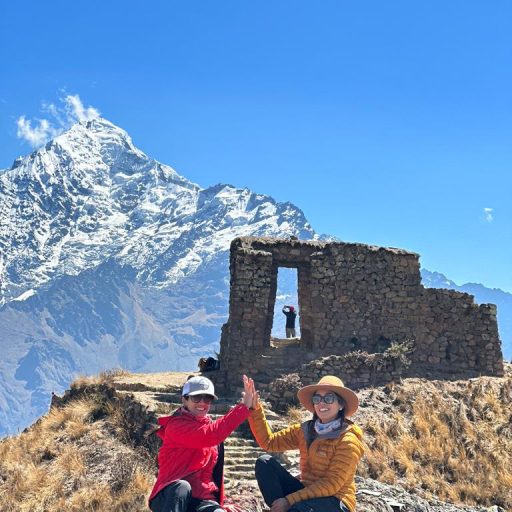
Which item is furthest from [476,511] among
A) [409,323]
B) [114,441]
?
[409,323]

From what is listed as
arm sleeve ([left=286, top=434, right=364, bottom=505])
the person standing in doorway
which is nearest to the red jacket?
arm sleeve ([left=286, top=434, right=364, bottom=505])

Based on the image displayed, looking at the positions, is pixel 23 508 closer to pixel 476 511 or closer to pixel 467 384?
pixel 476 511

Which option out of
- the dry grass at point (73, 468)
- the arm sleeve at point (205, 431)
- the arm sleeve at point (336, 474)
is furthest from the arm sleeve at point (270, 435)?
the dry grass at point (73, 468)

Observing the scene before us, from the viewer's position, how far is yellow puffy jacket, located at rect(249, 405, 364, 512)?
6871 mm

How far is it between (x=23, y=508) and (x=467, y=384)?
10785mm

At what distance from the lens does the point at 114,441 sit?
14391 millimetres

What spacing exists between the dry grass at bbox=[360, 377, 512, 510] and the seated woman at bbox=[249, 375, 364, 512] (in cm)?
484

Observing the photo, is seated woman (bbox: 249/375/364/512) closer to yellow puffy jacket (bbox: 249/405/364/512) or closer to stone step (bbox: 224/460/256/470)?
yellow puffy jacket (bbox: 249/405/364/512)

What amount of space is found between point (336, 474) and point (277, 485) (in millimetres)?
672

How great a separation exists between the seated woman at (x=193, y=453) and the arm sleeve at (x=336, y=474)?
879 mm

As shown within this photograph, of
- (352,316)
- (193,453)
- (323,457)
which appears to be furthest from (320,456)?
(352,316)

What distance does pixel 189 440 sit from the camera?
23.1ft

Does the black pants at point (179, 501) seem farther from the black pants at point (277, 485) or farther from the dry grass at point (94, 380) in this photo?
the dry grass at point (94, 380)

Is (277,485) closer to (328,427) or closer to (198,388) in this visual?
(328,427)
